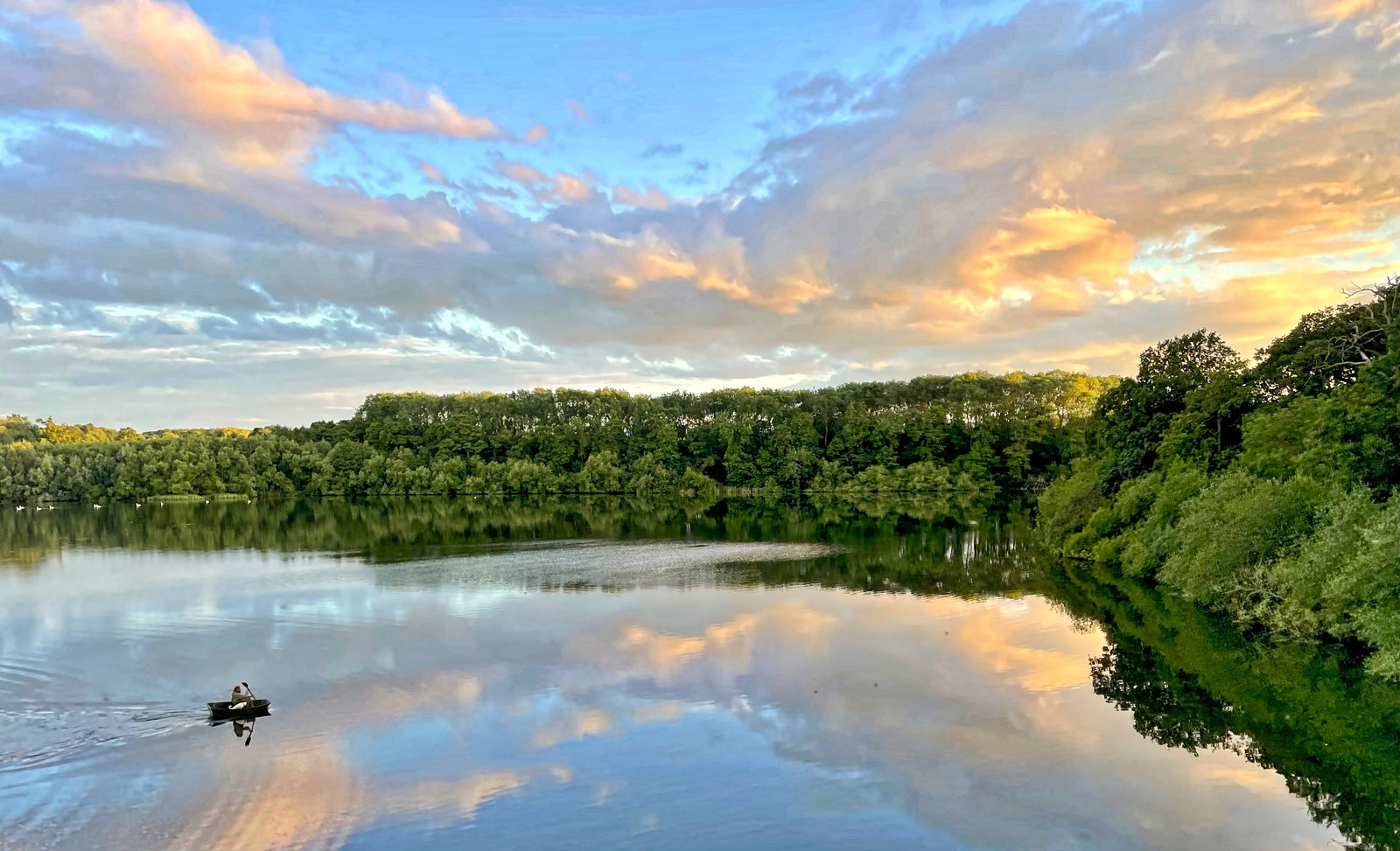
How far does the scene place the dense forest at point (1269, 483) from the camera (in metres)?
23.5

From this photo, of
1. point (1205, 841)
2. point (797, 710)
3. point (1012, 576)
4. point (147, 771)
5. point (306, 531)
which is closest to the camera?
point (1205, 841)

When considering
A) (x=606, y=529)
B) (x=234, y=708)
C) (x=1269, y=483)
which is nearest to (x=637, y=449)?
(x=606, y=529)

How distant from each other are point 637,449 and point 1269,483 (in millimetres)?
93354

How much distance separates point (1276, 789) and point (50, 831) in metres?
22.0

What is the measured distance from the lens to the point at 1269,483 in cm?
2881

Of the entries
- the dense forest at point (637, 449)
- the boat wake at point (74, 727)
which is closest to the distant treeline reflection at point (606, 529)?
the dense forest at point (637, 449)

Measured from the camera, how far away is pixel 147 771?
17594mm

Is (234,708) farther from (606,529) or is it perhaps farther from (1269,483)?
(606,529)

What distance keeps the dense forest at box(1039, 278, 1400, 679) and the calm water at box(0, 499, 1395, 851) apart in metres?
2.27

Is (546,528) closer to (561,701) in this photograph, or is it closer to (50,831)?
(561,701)

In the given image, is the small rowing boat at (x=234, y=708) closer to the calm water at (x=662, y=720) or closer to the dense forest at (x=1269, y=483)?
the calm water at (x=662, y=720)

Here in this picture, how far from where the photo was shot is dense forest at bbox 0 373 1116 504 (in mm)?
106938

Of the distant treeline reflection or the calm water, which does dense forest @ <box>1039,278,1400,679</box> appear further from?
the distant treeline reflection

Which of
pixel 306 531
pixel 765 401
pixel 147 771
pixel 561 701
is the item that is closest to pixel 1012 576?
pixel 561 701
